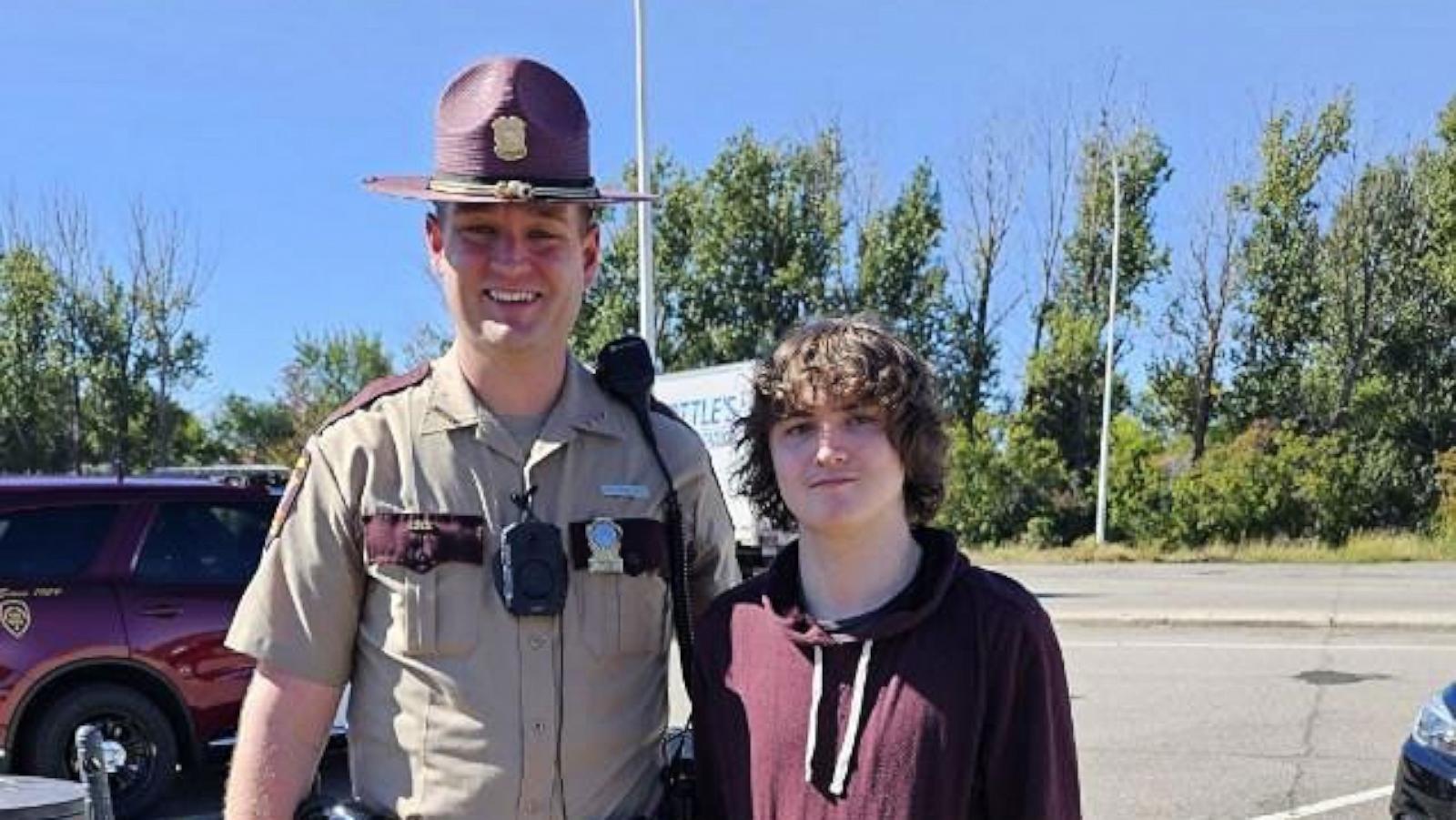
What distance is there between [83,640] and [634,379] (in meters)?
5.03

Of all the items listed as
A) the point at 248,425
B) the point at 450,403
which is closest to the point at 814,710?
the point at 450,403

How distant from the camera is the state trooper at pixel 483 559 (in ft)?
6.86

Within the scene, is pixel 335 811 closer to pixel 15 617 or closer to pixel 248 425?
pixel 15 617

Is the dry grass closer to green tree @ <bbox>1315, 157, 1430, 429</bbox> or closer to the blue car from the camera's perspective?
green tree @ <bbox>1315, 157, 1430, 429</bbox>

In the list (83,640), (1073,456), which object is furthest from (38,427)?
(83,640)

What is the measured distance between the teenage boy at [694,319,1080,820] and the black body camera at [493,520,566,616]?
25 cm

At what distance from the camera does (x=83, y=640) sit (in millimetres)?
6371

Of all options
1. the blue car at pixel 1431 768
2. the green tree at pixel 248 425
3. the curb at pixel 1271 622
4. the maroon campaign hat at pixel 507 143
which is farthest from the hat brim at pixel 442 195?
the green tree at pixel 248 425

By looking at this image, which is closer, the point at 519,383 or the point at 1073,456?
the point at 519,383

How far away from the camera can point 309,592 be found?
2094 millimetres

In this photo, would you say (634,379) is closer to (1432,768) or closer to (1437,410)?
(1432,768)

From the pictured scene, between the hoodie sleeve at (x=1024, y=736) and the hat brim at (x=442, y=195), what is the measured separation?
921 mm

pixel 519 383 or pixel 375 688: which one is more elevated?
pixel 519 383

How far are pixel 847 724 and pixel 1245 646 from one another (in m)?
10.5
